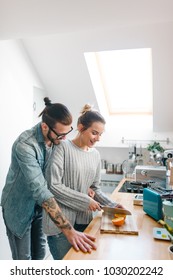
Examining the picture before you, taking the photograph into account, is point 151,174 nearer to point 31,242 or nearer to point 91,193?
point 91,193

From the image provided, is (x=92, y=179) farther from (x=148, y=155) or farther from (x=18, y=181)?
(x=148, y=155)

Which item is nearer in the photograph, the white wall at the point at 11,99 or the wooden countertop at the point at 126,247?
the wooden countertop at the point at 126,247

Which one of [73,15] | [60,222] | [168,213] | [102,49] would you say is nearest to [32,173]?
[60,222]

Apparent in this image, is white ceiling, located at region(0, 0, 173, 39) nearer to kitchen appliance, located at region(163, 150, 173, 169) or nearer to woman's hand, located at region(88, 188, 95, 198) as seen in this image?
woman's hand, located at region(88, 188, 95, 198)

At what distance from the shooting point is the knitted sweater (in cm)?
113

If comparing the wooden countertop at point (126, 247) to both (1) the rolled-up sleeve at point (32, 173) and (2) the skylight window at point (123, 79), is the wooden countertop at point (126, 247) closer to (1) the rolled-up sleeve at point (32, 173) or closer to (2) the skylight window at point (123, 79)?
(1) the rolled-up sleeve at point (32, 173)

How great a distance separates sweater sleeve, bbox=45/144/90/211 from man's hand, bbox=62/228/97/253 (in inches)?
5.8

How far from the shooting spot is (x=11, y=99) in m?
1.97

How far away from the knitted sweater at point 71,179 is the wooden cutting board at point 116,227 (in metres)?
0.10

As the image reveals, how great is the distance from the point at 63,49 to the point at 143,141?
1429 mm

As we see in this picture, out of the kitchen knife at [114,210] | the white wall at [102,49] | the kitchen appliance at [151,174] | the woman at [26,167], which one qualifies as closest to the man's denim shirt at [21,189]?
the woman at [26,167]

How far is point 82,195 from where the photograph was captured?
1.15m

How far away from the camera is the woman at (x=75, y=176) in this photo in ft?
3.72

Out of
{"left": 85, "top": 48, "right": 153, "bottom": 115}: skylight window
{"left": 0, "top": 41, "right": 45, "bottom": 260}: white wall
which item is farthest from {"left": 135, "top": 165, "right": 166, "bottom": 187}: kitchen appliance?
{"left": 0, "top": 41, "right": 45, "bottom": 260}: white wall
